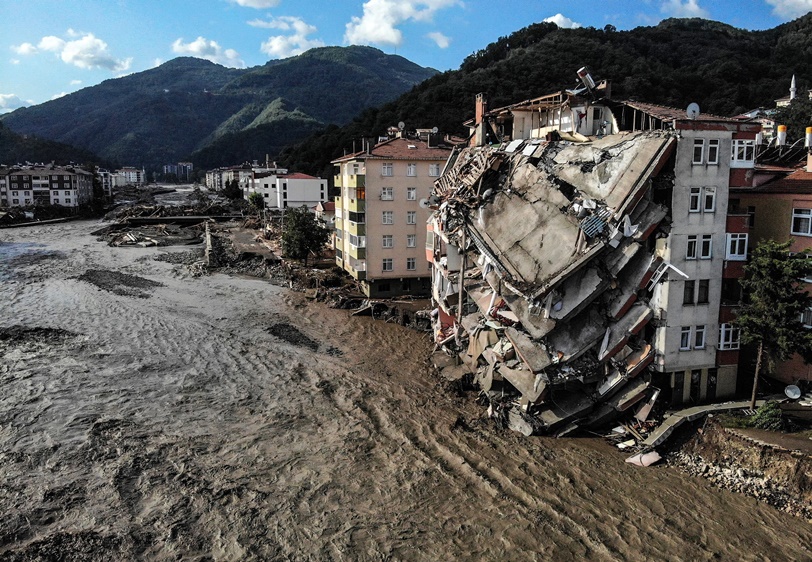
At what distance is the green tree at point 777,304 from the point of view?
18672mm

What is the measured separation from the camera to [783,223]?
21547mm

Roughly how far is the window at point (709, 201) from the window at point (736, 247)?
1.43 metres

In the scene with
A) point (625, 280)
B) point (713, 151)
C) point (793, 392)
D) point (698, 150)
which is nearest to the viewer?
point (793, 392)

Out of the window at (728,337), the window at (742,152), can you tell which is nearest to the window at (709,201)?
the window at (742,152)

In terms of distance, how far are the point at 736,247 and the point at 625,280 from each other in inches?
166

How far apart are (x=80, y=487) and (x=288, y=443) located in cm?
673

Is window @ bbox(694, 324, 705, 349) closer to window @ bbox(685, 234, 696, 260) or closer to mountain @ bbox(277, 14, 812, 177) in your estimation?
window @ bbox(685, 234, 696, 260)

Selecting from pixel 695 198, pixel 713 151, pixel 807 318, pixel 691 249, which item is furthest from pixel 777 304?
pixel 713 151

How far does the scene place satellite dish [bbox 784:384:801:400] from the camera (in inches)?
798

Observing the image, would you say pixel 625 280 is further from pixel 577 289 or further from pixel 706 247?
pixel 706 247

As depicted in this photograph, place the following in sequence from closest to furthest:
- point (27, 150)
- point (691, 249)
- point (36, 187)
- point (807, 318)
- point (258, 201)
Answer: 1. point (807, 318)
2. point (691, 249)
3. point (258, 201)
4. point (36, 187)
5. point (27, 150)

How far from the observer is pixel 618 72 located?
95.0 metres

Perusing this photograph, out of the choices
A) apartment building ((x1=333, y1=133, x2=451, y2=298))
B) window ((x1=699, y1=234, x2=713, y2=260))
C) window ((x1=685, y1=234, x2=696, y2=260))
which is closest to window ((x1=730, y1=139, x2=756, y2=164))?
window ((x1=699, y1=234, x2=713, y2=260))

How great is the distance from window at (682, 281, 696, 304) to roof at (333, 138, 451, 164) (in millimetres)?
23827
